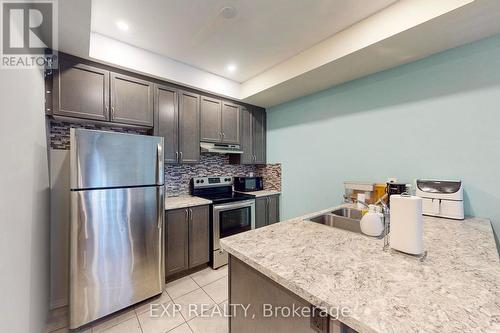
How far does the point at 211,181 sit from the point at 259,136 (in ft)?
3.90

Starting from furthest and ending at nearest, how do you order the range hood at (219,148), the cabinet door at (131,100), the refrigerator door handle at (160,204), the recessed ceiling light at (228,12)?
the range hood at (219,148)
the cabinet door at (131,100)
the refrigerator door handle at (160,204)
the recessed ceiling light at (228,12)

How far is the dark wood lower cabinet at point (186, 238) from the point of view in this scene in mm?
2227

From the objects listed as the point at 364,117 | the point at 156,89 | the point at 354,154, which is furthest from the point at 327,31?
the point at 156,89

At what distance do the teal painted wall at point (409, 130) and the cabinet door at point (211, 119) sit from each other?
1189 millimetres

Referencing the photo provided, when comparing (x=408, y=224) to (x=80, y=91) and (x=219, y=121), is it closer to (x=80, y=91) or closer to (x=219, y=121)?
(x=219, y=121)

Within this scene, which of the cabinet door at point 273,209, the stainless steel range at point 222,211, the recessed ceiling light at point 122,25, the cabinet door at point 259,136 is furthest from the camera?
the cabinet door at point 259,136

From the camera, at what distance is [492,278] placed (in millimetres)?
783

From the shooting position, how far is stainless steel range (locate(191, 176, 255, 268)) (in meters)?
2.56

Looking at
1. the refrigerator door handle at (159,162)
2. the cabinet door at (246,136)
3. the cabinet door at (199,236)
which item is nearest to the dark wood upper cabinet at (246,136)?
the cabinet door at (246,136)

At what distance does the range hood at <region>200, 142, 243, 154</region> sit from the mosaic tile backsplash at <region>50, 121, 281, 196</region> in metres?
0.33

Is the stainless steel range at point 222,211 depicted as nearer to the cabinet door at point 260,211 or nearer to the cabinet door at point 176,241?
the cabinet door at point 260,211

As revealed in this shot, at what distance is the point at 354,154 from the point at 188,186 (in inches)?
91.7

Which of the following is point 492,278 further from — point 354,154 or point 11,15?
point 11,15

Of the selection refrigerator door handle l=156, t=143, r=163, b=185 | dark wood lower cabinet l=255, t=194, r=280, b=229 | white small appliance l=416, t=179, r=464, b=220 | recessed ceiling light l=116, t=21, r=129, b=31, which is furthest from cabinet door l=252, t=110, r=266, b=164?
white small appliance l=416, t=179, r=464, b=220
